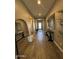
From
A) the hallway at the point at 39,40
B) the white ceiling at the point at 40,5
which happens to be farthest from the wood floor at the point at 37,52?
the white ceiling at the point at 40,5

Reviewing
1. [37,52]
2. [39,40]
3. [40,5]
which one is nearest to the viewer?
[37,52]

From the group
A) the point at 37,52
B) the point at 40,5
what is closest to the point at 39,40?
the point at 40,5

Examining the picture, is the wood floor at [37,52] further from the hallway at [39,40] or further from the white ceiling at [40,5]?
the white ceiling at [40,5]

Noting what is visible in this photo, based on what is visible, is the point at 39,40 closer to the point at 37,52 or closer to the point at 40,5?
the point at 40,5

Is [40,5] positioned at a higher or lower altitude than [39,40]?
higher

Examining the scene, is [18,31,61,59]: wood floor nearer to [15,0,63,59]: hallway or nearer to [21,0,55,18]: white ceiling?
[15,0,63,59]: hallway

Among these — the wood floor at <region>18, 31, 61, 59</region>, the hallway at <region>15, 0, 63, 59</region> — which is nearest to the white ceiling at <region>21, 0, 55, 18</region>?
the hallway at <region>15, 0, 63, 59</region>
